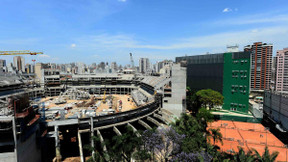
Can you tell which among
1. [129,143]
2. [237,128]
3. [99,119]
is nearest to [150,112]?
[99,119]

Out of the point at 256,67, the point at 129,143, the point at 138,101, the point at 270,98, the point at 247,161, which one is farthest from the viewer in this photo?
the point at 256,67

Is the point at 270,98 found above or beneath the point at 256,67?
beneath

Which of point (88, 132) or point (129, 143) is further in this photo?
point (88, 132)

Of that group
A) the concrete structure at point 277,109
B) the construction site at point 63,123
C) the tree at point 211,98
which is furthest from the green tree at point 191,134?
the tree at point 211,98

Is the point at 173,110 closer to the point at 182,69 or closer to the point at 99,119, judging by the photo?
the point at 182,69

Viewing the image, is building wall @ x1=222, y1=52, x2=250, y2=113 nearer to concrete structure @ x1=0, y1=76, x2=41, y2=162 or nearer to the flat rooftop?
the flat rooftop

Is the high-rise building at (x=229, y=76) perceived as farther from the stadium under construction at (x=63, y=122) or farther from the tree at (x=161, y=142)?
the tree at (x=161, y=142)

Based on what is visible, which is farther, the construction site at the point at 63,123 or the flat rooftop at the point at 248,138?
the flat rooftop at the point at 248,138

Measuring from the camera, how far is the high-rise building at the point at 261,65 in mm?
96875

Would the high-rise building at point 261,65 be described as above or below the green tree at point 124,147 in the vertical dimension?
above

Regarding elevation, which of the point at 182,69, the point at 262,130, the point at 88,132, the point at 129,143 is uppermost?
the point at 182,69

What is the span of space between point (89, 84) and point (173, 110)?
63.1 meters

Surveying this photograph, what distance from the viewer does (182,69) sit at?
50.7 metres

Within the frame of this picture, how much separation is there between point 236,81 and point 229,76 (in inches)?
134
